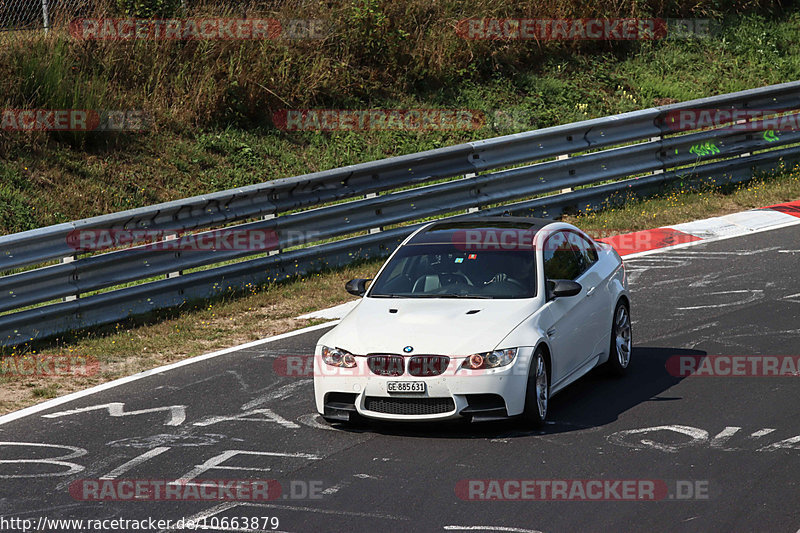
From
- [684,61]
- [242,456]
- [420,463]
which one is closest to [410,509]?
[420,463]

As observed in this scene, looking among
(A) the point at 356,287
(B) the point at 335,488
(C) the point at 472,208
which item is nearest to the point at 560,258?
(A) the point at 356,287

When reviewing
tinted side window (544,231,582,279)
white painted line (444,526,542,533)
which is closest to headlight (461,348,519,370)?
tinted side window (544,231,582,279)

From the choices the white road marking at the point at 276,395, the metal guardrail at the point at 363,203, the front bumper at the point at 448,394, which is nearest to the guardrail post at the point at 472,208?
the metal guardrail at the point at 363,203

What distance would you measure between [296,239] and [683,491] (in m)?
7.88

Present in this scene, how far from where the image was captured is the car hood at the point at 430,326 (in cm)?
838

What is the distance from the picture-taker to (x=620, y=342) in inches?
401

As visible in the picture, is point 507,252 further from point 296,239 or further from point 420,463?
point 296,239

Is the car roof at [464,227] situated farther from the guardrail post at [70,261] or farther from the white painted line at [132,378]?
the guardrail post at [70,261]

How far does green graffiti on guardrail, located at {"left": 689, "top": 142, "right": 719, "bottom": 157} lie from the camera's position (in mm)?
17609

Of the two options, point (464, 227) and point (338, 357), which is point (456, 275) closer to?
point (464, 227)

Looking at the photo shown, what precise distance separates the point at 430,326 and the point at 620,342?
7.88 ft

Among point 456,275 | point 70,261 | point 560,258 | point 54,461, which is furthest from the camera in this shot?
point 70,261

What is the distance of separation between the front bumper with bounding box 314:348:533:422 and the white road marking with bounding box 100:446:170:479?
1457mm

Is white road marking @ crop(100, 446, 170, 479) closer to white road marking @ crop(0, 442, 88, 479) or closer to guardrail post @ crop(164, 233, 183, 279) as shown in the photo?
white road marking @ crop(0, 442, 88, 479)
